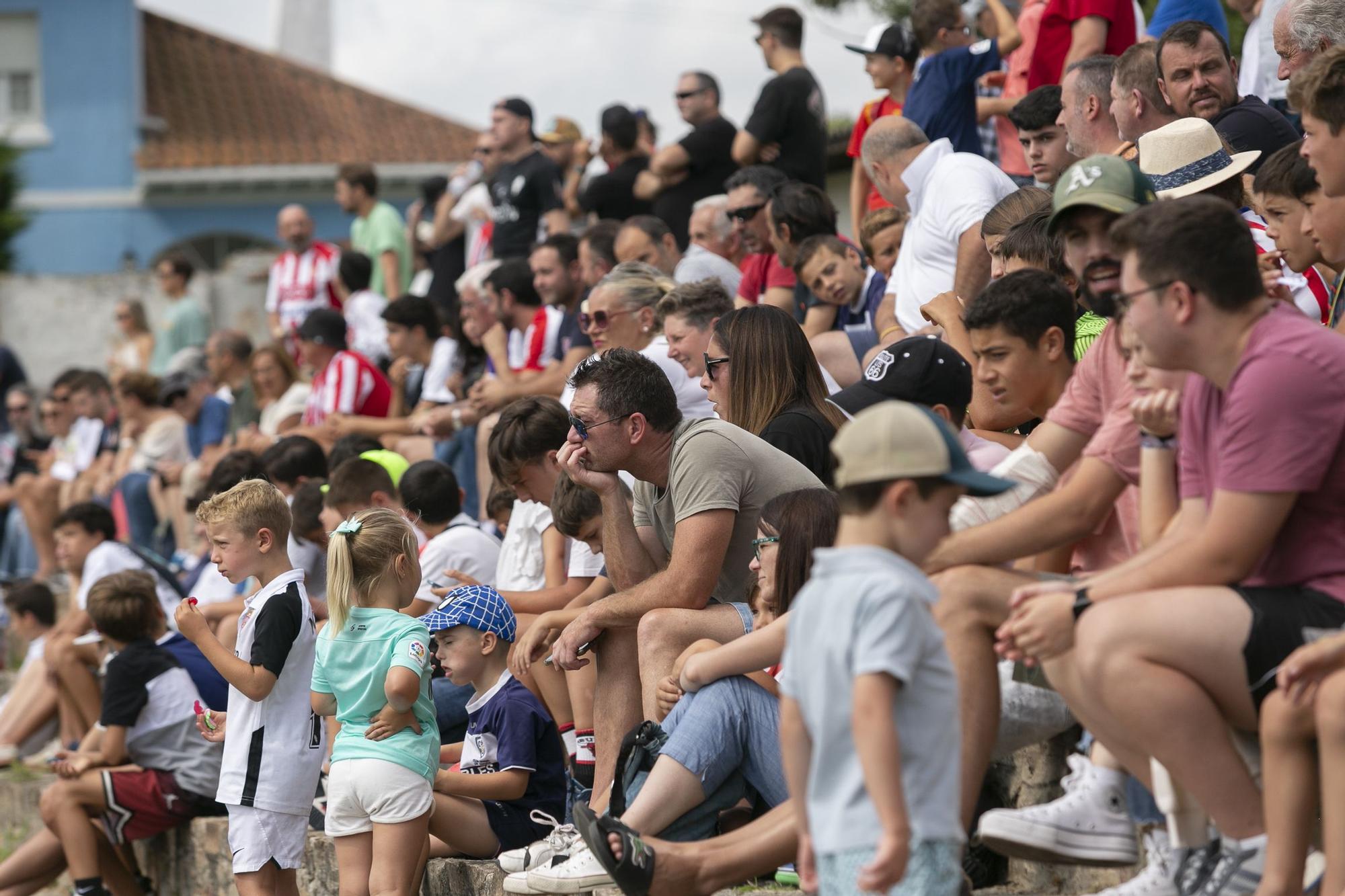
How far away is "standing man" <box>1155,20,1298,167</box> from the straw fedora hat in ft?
3.79

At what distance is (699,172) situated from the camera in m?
10.1

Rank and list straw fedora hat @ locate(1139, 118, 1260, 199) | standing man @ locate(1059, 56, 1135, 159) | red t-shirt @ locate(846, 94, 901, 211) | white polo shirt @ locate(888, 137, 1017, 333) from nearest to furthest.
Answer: straw fedora hat @ locate(1139, 118, 1260, 199) < standing man @ locate(1059, 56, 1135, 159) < white polo shirt @ locate(888, 137, 1017, 333) < red t-shirt @ locate(846, 94, 901, 211)

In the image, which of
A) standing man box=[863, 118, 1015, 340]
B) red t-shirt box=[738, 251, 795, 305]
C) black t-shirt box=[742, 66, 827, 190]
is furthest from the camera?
black t-shirt box=[742, 66, 827, 190]

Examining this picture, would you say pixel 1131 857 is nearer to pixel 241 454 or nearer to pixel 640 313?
pixel 640 313

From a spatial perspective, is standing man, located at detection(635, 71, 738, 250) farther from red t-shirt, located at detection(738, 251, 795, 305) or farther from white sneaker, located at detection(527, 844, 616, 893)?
white sneaker, located at detection(527, 844, 616, 893)

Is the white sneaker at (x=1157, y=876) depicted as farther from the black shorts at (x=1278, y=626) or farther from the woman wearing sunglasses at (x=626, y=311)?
the woman wearing sunglasses at (x=626, y=311)

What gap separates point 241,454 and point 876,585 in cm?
574

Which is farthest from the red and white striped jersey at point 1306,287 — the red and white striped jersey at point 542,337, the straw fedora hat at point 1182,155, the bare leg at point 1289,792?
the red and white striped jersey at point 542,337

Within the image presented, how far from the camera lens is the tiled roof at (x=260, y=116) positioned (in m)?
28.9

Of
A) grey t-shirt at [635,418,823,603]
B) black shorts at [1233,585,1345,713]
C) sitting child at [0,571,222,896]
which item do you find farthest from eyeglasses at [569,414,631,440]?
sitting child at [0,571,222,896]

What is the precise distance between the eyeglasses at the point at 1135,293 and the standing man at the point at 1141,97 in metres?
2.64

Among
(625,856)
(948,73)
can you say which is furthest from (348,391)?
(625,856)

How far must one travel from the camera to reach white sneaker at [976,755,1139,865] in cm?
361

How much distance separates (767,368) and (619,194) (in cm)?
579
